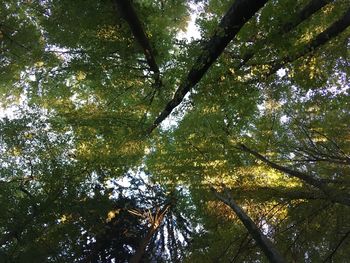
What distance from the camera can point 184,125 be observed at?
34.9 feet

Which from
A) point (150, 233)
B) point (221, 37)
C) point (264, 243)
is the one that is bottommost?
point (264, 243)

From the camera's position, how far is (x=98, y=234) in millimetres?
10789

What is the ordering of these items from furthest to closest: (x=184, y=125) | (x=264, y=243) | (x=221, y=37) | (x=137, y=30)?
1. (x=184, y=125)
2. (x=137, y=30)
3. (x=264, y=243)
4. (x=221, y=37)

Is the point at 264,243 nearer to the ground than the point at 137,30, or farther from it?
nearer to the ground

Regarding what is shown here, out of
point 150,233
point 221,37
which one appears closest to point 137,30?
point 221,37

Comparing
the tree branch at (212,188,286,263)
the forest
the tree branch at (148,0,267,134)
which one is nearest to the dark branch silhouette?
the forest

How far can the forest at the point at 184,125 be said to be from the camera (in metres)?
6.58

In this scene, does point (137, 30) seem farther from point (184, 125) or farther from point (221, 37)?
point (184, 125)

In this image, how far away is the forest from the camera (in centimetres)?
658

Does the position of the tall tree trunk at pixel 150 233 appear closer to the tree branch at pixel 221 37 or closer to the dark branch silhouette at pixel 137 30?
the dark branch silhouette at pixel 137 30

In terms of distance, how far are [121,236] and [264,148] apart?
19.9 ft

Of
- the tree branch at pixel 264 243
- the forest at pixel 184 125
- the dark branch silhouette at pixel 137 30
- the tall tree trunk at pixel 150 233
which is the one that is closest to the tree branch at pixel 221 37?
the forest at pixel 184 125

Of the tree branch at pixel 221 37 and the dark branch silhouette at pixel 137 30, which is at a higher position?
the dark branch silhouette at pixel 137 30

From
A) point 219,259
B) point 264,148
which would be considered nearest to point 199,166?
point 264,148
